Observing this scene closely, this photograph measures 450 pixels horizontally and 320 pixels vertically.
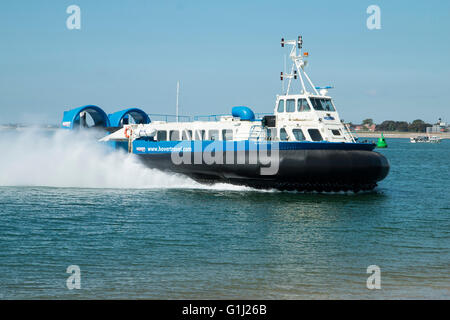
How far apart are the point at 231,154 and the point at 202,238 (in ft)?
18.8

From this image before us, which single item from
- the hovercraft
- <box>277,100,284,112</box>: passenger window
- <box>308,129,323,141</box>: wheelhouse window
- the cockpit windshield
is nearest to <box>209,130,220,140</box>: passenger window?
the hovercraft

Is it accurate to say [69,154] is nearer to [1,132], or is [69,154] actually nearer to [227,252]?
[1,132]

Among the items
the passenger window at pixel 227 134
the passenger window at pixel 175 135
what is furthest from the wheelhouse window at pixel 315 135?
the passenger window at pixel 175 135

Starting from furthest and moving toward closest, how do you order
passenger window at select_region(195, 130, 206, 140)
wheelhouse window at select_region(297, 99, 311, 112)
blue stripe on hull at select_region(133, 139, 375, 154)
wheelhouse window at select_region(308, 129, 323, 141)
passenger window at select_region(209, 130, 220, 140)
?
passenger window at select_region(195, 130, 206, 140)
passenger window at select_region(209, 130, 220, 140)
wheelhouse window at select_region(297, 99, 311, 112)
wheelhouse window at select_region(308, 129, 323, 141)
blue stripe on hull at select_region(133, 139, 375, 154)

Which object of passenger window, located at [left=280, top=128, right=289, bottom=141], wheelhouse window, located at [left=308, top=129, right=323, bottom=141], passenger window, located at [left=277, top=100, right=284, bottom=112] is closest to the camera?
wheelhouse window, located at [left=308, top=129, right=323, bottom=141]

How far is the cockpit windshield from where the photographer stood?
15.2 metres

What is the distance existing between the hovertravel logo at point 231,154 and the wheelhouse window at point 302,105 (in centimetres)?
172

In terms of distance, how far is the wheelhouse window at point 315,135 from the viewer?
14609mm

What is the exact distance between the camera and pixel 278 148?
14.0 m

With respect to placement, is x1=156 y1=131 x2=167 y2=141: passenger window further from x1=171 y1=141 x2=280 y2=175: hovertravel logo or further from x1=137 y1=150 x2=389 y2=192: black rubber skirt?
Answer: x1=137 y1=150 x2=389 y2=192: black rubber skirt

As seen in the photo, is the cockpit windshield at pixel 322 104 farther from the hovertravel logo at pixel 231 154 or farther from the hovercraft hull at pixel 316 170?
the hovertravel logo at pixel 231 154

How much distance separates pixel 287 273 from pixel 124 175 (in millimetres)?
10555
